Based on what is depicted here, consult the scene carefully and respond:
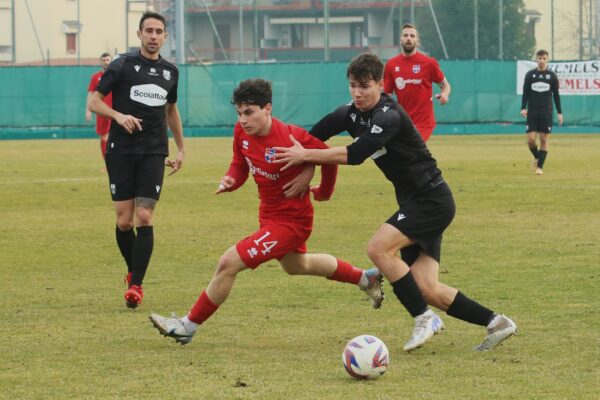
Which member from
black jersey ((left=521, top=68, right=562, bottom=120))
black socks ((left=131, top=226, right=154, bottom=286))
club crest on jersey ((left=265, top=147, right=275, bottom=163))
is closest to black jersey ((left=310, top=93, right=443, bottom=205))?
club crest on jersey ((left=265, top=147, right=275, bottom=163))

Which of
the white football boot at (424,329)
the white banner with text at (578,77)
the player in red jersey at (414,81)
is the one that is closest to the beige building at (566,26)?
the white banner with text at (578,77)

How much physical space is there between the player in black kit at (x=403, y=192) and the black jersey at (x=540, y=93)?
640 inches

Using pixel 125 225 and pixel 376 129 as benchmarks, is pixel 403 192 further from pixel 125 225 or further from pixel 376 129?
pixel 125 225

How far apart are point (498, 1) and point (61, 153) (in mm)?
17402

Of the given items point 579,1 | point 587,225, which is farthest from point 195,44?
point 587,225

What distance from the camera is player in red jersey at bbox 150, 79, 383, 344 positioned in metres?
7.55

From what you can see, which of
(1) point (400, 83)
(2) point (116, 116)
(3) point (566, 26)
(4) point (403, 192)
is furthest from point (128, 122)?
(3) point (566, 26)

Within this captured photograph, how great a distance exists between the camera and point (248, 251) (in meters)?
7.62

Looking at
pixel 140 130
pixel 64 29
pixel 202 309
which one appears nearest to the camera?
pixel 202 309

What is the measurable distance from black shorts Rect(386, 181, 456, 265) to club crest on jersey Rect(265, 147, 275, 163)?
81cm

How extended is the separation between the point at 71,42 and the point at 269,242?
3812 cm

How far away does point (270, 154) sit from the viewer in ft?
24.9

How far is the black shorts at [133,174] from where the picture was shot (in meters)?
9.91

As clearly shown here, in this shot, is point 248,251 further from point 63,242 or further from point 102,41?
point 102,41
